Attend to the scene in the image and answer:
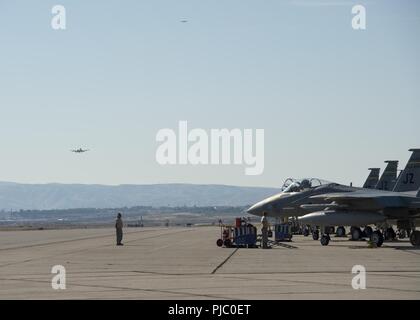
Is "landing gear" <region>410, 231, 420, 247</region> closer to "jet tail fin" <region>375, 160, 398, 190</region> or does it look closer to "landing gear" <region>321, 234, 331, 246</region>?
"landing gear" <region>321, 234, 331, 246</region>

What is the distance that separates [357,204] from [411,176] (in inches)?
195

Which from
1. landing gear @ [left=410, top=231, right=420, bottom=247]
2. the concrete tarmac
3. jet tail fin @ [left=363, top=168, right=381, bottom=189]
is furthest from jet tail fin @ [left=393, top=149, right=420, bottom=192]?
jet tail fin @ [left=363, top=168, right=381, bottom=189]

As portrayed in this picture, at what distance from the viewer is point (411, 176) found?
113ft

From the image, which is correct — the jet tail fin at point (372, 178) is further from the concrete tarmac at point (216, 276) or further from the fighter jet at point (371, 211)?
the concrete tarmac at point (216, 276)

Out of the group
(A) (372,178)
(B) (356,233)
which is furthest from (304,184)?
(A) (372,178)

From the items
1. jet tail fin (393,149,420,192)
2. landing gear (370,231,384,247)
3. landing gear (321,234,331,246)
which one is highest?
jet tail fin (393,149,420,192)

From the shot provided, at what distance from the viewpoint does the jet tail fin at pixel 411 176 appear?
34219mm

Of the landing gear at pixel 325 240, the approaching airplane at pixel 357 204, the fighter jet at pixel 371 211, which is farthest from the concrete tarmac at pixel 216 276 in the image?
the landing gear at pixel 325 240

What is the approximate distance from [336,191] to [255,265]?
15706 mm

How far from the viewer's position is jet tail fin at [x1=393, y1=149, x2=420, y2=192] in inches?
1347

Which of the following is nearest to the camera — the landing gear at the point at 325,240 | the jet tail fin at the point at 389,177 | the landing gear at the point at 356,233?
the landing gear at the point at 325,240

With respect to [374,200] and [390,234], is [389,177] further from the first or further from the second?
[374,200]
